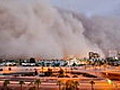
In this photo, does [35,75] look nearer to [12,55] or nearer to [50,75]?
[50,75]

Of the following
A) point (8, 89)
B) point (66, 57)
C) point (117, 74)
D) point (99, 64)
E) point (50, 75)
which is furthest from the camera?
point (66, 57)

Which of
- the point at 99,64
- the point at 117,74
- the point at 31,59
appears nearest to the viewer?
the point at 117,74

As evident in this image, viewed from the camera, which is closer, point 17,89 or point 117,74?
point 17,89

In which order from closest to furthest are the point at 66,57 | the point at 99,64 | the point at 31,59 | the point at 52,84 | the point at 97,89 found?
the point at 97,89
the point at 52,84
the point at 99,64
the point at 31,59
the point at 66,57

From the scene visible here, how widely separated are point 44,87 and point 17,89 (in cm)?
191

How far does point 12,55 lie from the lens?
4950 cm

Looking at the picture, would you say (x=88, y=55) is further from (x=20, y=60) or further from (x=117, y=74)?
(x=117, y=74)

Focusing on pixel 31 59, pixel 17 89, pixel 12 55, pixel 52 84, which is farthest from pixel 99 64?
pixel 17 89

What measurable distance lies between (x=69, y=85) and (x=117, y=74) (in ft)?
44.1

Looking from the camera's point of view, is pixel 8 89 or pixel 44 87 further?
pixel 44 87

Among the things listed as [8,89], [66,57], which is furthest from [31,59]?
[8,89]

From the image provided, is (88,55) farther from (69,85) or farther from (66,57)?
(69,85)

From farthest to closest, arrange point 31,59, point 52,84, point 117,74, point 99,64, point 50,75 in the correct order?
point 31,59
point 99,64
point 117,74
point 50,75
point 52,84

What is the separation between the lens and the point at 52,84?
70.0 ft
